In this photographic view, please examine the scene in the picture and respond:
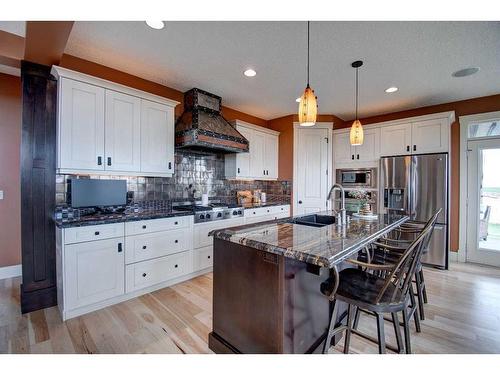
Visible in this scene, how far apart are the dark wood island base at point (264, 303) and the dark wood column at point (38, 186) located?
194cm

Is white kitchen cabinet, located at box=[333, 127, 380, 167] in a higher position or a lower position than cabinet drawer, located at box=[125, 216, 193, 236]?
higher

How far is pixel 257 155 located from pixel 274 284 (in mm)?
3388

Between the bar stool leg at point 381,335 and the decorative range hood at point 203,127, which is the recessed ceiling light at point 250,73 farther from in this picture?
the bar stool leg at point 381,335

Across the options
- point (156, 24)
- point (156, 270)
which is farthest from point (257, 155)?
point (156, 24)

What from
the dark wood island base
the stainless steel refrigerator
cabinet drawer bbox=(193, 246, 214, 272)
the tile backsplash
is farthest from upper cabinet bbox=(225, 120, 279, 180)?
the dark wood island base

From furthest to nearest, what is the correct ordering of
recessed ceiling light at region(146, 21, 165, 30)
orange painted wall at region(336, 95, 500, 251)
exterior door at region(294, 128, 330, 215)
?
1. exterior door at region(294, 128, 330, 215)
2. orange painted wall at region(336, 95, 500, 251)
3. recessed ceiling light at region(146, 21, 165, 30)

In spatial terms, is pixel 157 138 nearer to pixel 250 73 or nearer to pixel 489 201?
pixel 250 73

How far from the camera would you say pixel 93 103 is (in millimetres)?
2545

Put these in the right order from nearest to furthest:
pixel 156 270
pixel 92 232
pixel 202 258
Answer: pixel 92 232 → pixel 156 270 → pixel 202 258

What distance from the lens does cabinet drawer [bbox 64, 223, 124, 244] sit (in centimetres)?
218

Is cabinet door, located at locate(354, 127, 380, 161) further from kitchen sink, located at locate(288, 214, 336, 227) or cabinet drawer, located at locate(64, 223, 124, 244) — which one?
cabinet drawer, located at locate(64, 223, 124, 244)

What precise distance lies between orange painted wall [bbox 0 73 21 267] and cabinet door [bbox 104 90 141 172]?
5.39 ft

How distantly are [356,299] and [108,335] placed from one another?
1.99m

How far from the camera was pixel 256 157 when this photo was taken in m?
4.59
